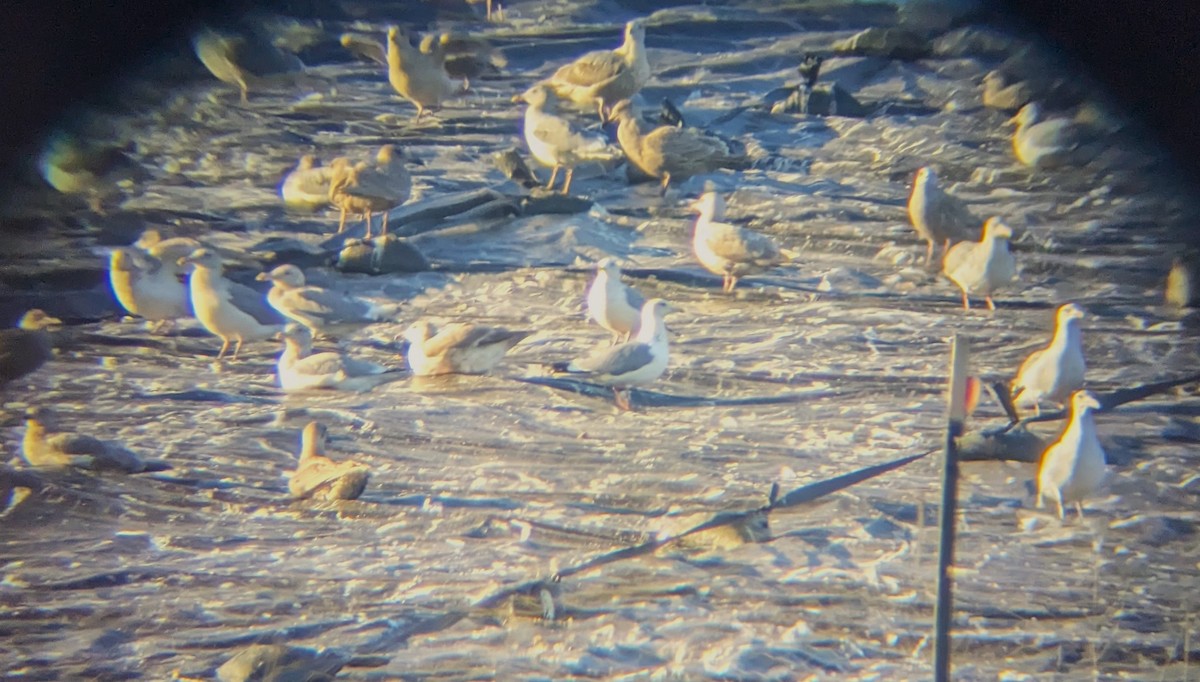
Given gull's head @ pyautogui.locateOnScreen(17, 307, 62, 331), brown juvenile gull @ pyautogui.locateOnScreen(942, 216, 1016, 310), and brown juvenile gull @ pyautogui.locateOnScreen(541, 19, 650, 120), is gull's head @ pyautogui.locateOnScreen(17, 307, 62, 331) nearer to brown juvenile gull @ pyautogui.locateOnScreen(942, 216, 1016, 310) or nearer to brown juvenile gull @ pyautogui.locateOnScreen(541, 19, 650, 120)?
brown juvenile gull @ pyautogui.locateOnScreen(541, 19, 650, 120)

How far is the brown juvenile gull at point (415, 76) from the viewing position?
8.26ft

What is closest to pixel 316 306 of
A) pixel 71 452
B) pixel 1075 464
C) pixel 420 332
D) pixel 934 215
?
pixel 420 332

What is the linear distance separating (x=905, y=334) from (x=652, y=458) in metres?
0.61

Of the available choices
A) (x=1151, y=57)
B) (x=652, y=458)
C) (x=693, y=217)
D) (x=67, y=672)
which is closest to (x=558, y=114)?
(x=693, y=217)

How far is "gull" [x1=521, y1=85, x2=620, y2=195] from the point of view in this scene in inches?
96.4

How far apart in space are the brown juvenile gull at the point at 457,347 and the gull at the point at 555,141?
0.39 metres

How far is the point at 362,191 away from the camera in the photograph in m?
2.43

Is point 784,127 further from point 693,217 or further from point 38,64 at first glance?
point 38,64

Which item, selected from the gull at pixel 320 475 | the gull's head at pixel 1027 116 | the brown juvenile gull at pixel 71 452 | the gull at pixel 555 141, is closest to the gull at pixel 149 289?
the brown juvenile gull at pixel 71 452

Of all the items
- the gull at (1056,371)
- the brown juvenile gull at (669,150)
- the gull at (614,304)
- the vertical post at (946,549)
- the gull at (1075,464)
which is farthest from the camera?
the brown juvenile gull at (669,150)

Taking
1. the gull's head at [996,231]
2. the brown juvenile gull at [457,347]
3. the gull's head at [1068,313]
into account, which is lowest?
the brown juvenile gull at [457,347]

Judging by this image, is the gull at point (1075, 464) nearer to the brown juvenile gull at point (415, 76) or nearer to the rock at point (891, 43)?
the rock at point (891, 43)

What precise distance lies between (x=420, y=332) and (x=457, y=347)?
10 cm

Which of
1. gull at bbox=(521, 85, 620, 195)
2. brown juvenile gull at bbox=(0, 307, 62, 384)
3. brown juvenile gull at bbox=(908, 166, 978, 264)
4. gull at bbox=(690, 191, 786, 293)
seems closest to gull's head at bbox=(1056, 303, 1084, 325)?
brown juvenile gull at bbox=(908, 166, 978, 264)
